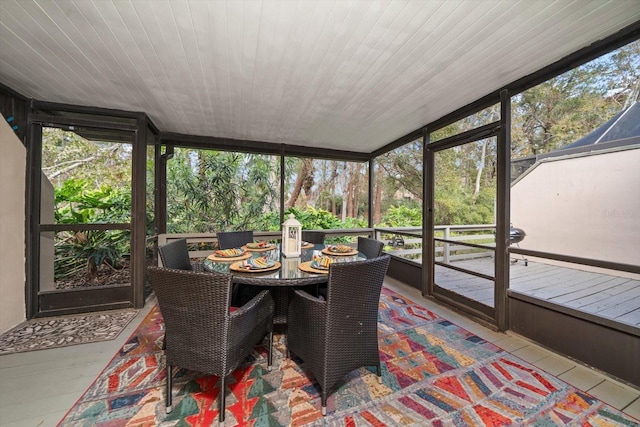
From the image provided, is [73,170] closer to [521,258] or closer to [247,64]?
[247,64]

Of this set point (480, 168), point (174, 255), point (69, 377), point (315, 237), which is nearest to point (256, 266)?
point (174, 255)

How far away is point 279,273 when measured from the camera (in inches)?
74.5

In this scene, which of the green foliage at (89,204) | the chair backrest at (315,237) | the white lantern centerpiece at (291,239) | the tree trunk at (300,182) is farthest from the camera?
the tree trunk at (300,182)

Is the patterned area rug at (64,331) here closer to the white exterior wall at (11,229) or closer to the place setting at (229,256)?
the white exterior wall at (11,229)

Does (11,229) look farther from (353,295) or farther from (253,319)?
(353,295)

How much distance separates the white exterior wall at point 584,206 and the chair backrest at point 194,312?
291 centimetres

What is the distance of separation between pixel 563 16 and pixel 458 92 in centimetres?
105

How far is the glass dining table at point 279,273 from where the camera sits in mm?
1740

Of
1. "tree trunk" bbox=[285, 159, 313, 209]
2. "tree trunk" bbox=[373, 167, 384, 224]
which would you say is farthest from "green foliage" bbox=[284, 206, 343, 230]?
"tree trunk" bbox=[373, 167, 384, 224]

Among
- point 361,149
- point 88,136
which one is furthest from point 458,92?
point 88,136

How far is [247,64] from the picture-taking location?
7.12ft

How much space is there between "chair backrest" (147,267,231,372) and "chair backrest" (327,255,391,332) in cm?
64

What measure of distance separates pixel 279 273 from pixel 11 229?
3.12 m

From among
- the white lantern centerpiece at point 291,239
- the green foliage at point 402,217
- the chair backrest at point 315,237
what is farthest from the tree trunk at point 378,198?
the white lantern centerpiece at point 291,239
